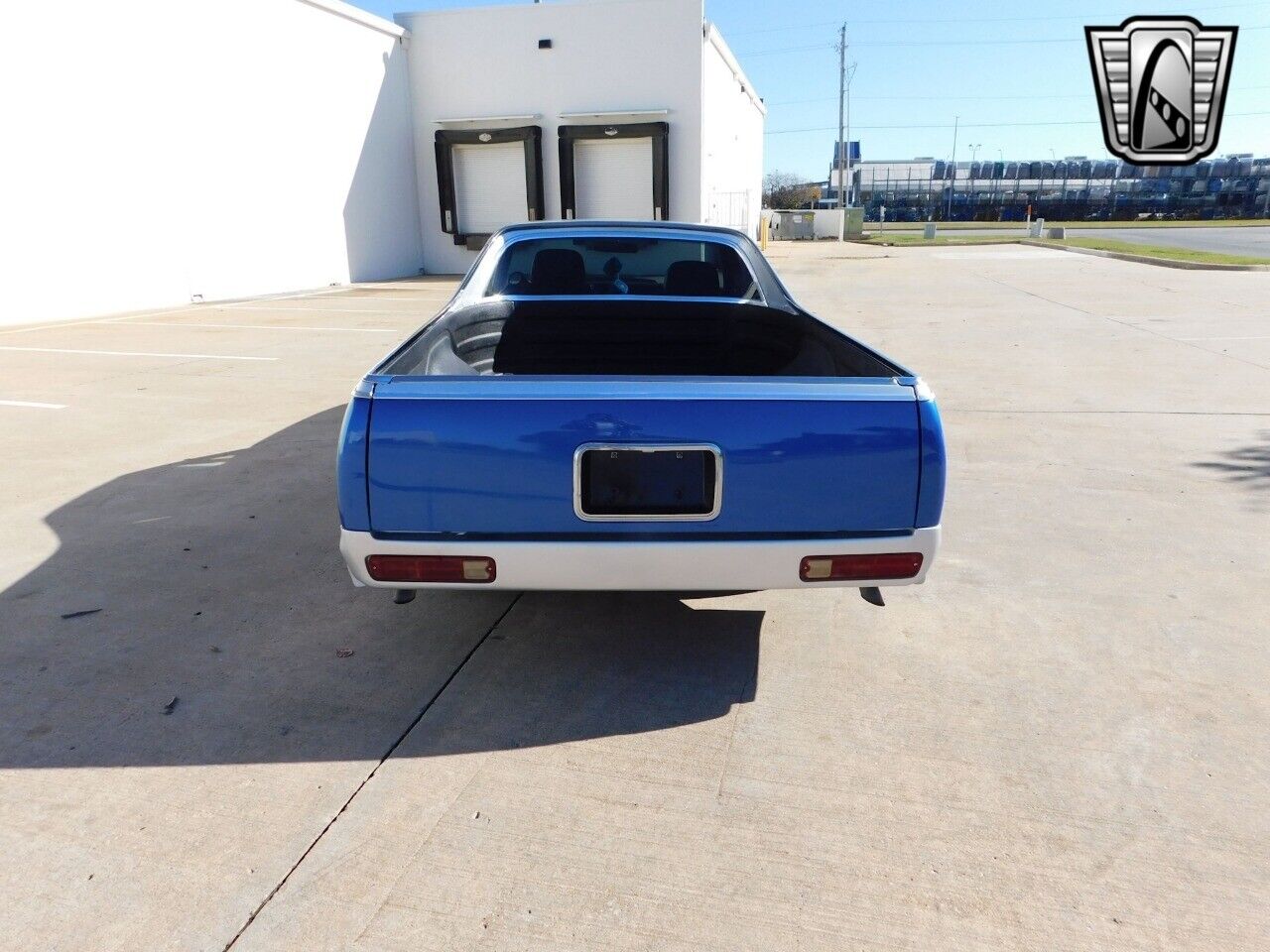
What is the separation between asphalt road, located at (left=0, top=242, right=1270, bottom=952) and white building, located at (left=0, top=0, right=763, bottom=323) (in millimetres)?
11381

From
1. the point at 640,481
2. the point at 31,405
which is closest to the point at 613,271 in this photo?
the point at 640,481

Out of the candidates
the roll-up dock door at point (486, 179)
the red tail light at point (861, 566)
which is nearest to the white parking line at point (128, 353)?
the red tail light at point (861, 566)

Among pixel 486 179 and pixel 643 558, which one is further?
pixel 486 179

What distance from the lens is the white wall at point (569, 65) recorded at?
2194 cm

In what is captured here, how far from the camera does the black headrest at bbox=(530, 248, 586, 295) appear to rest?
4961 mm

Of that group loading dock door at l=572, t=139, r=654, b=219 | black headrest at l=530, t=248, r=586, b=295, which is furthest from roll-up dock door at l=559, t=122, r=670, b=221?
black headrest at l=530, t=248, r=586, b=295

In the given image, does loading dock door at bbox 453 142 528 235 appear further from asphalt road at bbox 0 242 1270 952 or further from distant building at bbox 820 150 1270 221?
distant building at bbox 820 150 1270 221

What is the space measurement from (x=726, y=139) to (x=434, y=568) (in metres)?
30.7

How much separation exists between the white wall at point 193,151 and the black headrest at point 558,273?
40.7ft

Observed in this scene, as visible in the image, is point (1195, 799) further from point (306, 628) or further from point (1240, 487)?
point (1240, 487)

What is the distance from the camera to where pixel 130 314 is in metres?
15.3

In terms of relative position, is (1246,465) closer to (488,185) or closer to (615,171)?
(615,171)

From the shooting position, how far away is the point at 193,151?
55.3 ft

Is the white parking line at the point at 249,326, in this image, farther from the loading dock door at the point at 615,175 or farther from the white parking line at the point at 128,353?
the loading dock door at the point at 615,175
